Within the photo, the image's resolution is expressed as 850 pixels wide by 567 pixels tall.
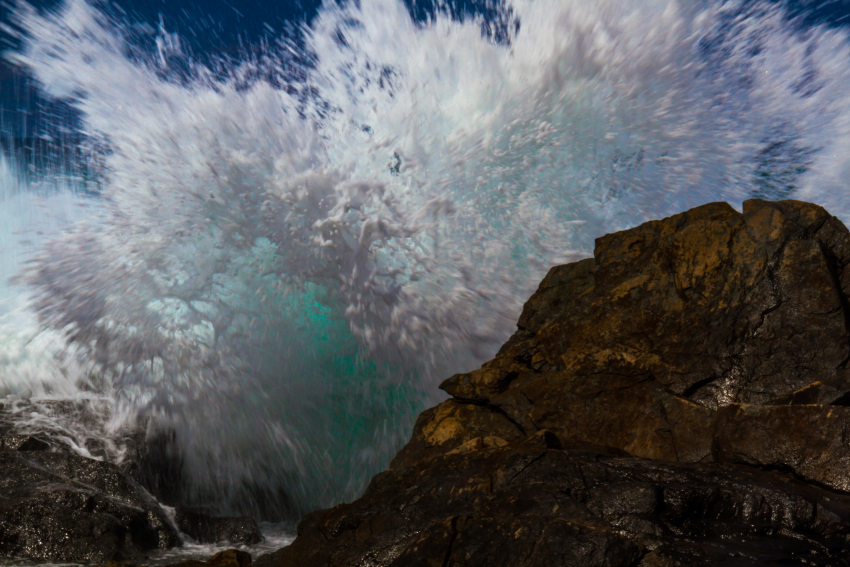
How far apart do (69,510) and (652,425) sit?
701 cm

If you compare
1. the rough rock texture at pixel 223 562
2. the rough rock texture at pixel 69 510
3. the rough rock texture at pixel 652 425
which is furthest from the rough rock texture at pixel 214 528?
the rough rock texture at pixel 223 562

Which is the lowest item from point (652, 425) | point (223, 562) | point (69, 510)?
point (223, 562)

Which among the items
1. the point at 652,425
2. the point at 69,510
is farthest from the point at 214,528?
the point at 652,425

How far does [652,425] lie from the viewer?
552 centimetres

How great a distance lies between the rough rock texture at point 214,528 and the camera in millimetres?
8094

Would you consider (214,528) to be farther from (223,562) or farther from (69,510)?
(223,562)

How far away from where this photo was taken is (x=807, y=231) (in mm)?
5992

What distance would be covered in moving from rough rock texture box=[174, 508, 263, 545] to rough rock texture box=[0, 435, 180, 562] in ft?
1.00

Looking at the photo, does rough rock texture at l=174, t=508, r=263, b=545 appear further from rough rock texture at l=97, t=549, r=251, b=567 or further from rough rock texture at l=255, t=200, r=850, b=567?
rough rock texture at l=97, t=549, r=251, b=567

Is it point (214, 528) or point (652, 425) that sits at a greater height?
point (214, 528)

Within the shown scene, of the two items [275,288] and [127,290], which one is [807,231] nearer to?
[275,288]

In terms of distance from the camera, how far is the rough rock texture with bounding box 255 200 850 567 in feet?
12.0

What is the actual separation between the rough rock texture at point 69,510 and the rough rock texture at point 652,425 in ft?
10.3

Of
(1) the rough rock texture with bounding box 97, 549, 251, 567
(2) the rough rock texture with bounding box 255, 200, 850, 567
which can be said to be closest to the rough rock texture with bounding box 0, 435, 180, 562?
(1) the rough rock texture with bounding box 97, 549, 251, 567
